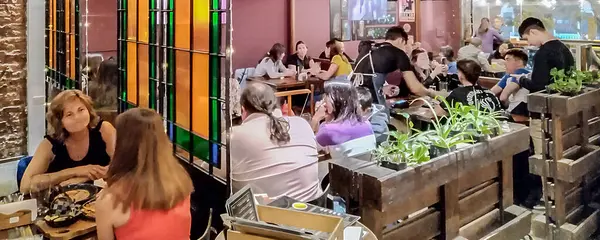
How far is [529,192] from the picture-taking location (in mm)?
4879

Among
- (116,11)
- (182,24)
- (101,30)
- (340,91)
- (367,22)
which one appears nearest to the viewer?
(182,24)

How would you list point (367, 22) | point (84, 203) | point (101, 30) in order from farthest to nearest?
point (367, 22)
point (101, 30)
point (84, 203)

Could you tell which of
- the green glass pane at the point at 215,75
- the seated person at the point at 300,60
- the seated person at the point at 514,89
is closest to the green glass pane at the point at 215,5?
the green glass pane at the point at 215,75

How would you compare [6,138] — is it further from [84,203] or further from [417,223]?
[417,223]

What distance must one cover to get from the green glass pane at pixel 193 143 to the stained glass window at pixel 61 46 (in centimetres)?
179

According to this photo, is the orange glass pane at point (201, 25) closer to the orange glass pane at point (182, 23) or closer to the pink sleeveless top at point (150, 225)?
the orange glass pane at point (182, 23)

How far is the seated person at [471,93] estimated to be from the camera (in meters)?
4.30

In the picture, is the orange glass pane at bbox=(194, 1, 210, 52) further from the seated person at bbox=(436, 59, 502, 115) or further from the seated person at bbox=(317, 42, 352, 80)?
the seated person at bbox=(317, 42, 352, 80)

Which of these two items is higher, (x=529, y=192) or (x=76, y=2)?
(x=76, y=2)

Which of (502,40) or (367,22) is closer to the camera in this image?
(502,40)

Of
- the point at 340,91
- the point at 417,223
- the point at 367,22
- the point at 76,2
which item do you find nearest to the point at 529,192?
the point at 340,91

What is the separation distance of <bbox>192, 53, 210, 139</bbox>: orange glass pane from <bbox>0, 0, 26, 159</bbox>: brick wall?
2.25m

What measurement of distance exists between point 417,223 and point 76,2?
11.5 feet

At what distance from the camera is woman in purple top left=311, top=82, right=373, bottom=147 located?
11.8 ft
